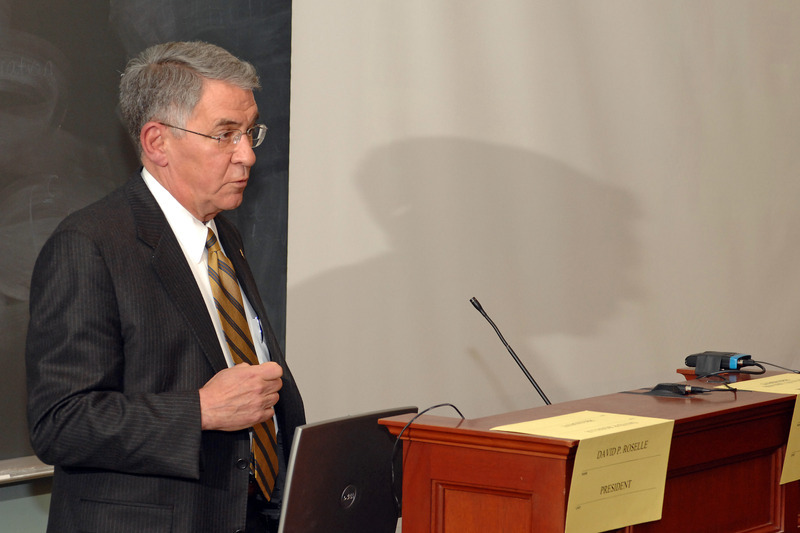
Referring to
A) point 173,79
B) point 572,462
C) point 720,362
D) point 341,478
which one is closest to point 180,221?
point 173,79

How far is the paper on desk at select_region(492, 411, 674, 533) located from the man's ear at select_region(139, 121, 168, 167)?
99cm

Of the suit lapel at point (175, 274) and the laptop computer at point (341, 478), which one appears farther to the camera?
the suit lapel at point (175, 274)

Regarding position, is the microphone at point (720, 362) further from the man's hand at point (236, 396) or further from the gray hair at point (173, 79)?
the gray hair at point (173, 79)

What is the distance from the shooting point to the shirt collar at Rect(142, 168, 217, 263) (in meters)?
1.80

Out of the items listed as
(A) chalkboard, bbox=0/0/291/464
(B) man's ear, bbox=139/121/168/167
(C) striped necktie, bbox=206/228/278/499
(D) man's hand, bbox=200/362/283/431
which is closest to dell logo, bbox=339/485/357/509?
(D) man's hand, bbox=200/362/283/431

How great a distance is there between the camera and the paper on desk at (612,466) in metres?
1.10

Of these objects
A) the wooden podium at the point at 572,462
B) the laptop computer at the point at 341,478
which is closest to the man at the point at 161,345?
the laptop computer at the point at 341,478

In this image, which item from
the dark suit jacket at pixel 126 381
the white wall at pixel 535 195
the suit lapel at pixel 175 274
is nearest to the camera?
the dark suit jacket at pixel 126 381

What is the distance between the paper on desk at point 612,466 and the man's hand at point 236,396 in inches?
22.5

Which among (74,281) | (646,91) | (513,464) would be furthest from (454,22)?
(513,464)

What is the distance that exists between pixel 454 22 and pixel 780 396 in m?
1.95

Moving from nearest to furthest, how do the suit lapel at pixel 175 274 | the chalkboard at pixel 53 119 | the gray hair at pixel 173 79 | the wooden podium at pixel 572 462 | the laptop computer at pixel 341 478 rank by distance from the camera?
the wooden podium at pixel 572 462 → the laptop computer at pixel 341 478 → the suit lapel at pixel 175 274 → the gray hair at pixel 173 79 → the chalkboard at pixel 53 119

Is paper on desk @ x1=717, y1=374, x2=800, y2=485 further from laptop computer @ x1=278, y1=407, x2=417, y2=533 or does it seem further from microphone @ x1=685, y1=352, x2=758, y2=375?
laptop computer @ x1=278, y1=407, x2=417, y2=533

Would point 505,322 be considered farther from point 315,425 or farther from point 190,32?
point 315,425
